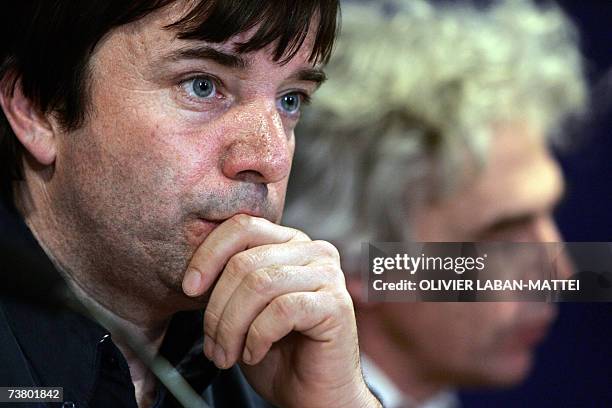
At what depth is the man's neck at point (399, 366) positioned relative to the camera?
2.10 meters

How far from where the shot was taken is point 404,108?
7.22 ft

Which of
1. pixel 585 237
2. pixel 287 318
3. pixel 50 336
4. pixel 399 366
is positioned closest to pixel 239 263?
pixel 287 318

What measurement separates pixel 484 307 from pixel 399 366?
0.24 meters

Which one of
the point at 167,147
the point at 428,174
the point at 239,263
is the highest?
the point at 428,174

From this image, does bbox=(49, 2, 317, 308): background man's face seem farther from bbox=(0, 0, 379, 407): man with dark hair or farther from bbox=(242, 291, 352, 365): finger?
bbox=(242, 291, 352, 365): finger

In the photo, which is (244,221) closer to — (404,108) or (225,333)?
(225,333)

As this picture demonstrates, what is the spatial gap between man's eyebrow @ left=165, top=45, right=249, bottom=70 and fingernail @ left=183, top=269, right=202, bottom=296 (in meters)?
0.33

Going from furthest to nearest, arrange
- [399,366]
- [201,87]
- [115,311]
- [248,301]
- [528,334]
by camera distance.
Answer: [528,334]
[399,366]
[115,311]
[201,87]
[248,301]

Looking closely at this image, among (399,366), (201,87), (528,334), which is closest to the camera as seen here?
(201,87)

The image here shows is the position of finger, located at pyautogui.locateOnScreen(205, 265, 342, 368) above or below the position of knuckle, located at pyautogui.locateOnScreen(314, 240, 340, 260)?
below

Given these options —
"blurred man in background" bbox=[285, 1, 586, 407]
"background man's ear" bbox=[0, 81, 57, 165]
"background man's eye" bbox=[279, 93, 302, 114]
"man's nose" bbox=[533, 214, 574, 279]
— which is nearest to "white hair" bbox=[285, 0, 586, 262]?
"blurred man in background" bbox=[285, 1, 586, 407]

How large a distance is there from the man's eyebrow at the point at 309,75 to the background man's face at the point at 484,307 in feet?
1.84

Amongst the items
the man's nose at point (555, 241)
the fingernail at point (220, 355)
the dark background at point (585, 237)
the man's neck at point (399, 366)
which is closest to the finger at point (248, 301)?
the fingernail at point (220, 355)

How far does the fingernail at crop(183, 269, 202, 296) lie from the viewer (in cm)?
150
